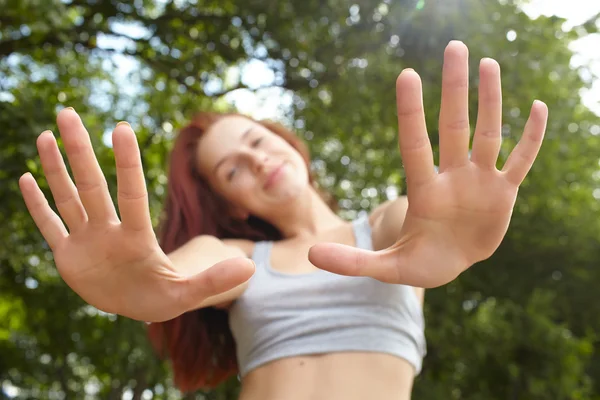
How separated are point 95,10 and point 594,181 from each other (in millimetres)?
4818

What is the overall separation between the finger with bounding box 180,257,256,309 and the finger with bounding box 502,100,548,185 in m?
0.57

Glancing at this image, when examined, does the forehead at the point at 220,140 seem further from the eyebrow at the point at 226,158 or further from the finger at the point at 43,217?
the finger at the point at 43,217

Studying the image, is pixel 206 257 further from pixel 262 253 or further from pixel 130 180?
pixel 130 180

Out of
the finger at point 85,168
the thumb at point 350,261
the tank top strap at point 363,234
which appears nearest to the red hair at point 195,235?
the tank top strap at point 363,234

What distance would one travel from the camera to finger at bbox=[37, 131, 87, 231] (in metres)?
1.18

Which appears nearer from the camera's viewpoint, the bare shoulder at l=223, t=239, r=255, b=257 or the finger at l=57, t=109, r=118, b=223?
the finger at l=57, t=109, r=118, b=223

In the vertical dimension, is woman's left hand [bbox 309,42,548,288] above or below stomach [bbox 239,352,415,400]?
above

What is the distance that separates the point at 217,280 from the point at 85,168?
1.11 feet

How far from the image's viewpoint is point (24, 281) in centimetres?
582

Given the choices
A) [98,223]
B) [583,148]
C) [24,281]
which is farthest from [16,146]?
[583,148]

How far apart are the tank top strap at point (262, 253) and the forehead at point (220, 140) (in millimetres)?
337

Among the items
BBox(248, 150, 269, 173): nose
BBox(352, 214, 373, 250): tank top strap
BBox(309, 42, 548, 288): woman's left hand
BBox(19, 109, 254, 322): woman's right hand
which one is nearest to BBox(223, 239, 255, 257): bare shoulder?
BBox(248, 150, 269, 173): nose

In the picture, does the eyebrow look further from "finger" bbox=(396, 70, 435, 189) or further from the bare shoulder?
"finger" bbox=(396, 70, 435, 189)

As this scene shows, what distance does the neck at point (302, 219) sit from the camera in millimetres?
2006
